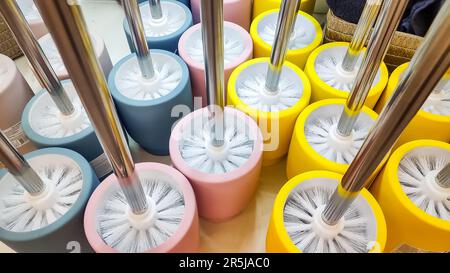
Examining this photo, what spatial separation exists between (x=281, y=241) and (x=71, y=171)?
349 millimetres

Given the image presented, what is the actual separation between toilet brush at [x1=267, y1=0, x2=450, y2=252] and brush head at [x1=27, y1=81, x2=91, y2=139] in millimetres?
382

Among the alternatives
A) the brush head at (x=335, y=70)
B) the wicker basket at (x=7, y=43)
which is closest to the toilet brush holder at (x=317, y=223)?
the brush head at (x=335, y=70)

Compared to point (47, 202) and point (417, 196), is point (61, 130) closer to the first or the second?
point (47, 202)

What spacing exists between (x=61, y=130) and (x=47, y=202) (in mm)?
149

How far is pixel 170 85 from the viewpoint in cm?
68

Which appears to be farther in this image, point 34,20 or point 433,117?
point 34,20

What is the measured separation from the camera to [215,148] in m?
0.59

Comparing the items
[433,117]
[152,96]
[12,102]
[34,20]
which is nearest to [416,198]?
[433,117]

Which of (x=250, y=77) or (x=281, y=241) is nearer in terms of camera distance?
(x=281, y=241)

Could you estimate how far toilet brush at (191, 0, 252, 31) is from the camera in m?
0.79

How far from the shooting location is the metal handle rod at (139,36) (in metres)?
0.55

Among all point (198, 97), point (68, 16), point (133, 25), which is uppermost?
point (68, 16)

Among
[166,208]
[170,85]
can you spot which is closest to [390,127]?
[166,208]
